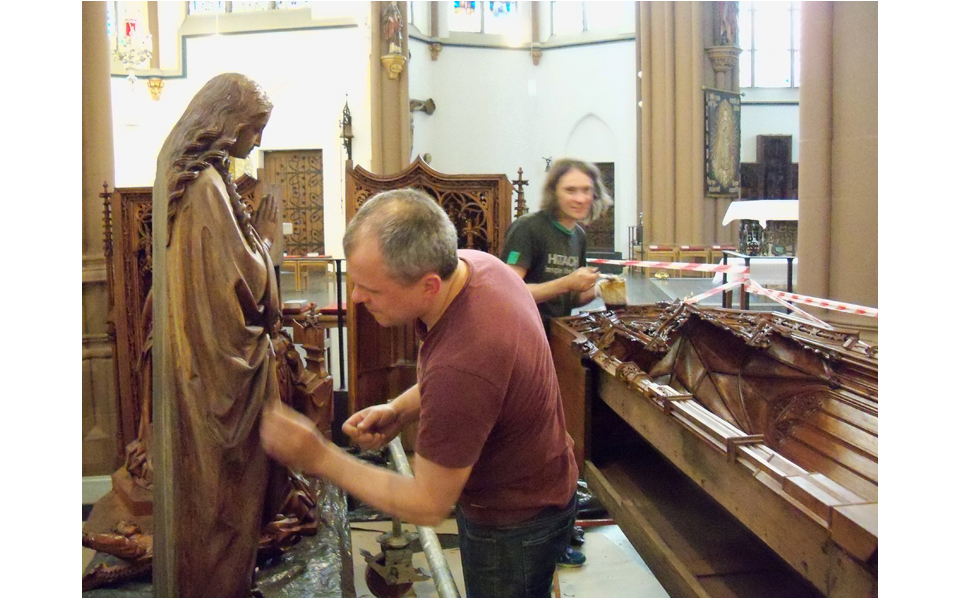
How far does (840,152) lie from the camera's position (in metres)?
5.09

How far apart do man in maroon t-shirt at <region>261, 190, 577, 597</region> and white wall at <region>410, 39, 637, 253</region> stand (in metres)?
16.5

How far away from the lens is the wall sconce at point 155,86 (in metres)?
15.9

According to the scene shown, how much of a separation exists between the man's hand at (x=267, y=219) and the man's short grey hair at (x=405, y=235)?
1626 millimetres

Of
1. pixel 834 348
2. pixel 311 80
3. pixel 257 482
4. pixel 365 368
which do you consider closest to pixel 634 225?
pixel 311 80

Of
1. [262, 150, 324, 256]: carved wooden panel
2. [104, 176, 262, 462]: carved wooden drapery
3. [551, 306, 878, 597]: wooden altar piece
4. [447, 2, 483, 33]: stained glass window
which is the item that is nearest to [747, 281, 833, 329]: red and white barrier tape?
[551, 306, 878, 597]: wooden altar piece

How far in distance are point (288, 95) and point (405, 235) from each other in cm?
1539

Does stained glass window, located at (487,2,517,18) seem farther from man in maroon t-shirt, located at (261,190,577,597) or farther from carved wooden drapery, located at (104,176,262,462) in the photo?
man in maroon t-shirt, located at (261,190,577,597)

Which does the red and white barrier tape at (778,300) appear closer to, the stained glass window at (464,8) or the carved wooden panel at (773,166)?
the carved wooden panel at (773,166)

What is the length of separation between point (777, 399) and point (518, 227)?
1.53 metres

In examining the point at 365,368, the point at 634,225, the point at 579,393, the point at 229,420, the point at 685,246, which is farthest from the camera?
the point at 634,225

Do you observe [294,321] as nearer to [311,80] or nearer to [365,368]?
[365,368]

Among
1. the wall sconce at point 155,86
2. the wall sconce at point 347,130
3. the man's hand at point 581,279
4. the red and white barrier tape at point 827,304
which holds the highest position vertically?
the wall sconce at point 155,86

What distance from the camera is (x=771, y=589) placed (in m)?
2.87

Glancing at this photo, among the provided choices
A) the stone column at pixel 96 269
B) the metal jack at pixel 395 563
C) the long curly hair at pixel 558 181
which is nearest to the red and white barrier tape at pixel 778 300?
the long curly hair at pixel 558 181
